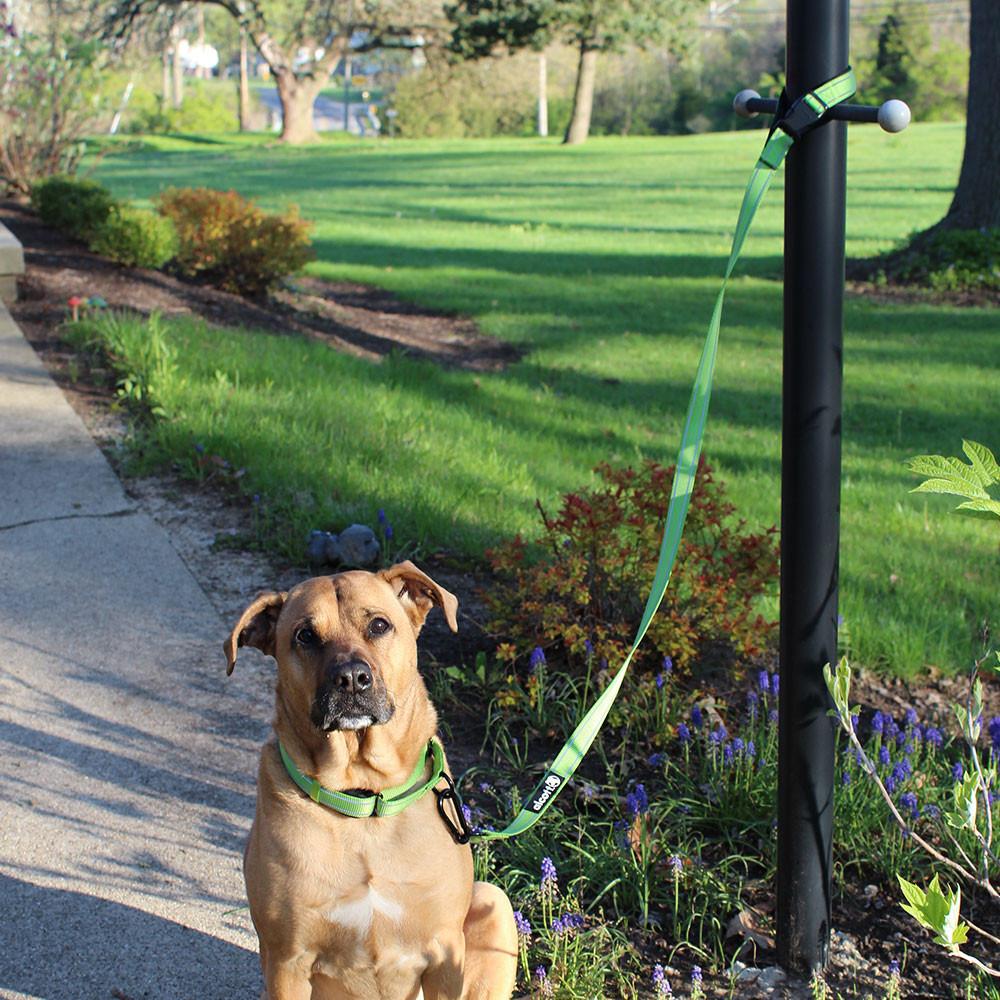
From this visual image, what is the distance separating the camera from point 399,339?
38.0ft

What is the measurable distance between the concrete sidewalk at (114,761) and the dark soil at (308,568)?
29cm

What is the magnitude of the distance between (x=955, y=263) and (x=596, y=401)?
19.0 ft

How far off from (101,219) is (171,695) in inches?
344

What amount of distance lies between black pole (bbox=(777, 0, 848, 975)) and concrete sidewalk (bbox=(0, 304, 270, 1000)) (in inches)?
57.4

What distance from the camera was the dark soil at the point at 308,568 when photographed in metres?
3.41

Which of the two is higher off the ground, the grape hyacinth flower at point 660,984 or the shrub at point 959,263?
the shrub at point 959,263

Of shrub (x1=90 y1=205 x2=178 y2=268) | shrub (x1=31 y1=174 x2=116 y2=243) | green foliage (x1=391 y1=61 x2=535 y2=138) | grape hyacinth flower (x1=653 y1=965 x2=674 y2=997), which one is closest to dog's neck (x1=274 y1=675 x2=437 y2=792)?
grape hyacinth flower (x1=653 y1=965 x2=674 y2=997)

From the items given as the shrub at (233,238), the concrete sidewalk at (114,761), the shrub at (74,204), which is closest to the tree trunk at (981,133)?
the shrub at (233,238)

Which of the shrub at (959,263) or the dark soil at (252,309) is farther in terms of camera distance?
the shrub at (959,263)

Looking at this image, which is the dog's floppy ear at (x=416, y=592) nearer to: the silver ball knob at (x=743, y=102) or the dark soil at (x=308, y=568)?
the dark soil at (x=308, y=568)

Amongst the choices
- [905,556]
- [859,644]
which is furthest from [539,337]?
[859,644]

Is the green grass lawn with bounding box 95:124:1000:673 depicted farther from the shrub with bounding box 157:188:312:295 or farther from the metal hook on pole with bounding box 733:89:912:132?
the metal hook on pole with bounding box 733:89:912:132

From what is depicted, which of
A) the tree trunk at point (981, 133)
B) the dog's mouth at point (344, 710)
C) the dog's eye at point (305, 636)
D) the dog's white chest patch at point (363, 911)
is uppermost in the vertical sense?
the tree trunk at point (981, 133)

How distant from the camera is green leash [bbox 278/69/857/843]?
2867 mm
